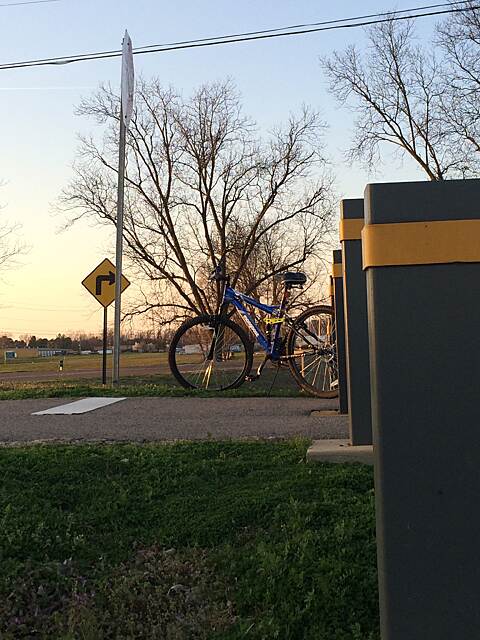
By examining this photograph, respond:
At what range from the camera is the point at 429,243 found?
2.18 m

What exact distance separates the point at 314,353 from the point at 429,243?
6686 millimetres

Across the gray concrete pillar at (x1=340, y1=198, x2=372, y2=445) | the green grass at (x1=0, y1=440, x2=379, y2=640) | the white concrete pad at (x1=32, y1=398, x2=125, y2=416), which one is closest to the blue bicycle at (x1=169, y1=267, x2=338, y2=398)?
the white concrete pad at (x1=32, y1=398, x2=125, y2=416)

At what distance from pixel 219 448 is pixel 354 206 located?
1834mm

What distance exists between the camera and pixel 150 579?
10.0 ft

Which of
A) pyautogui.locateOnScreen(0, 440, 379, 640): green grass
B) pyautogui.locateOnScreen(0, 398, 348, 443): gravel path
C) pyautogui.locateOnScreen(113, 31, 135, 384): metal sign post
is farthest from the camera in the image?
pyautogui.locateOnScreen(113, 31, 135, 384): metal sign post

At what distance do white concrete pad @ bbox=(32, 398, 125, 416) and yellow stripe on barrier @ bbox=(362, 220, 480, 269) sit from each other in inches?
228

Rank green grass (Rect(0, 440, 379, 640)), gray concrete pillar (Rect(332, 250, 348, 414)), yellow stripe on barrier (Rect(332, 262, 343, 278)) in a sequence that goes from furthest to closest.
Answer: yellow stripe on barrier (Rect(332, 262, 343, 278)) → gray concrete pillar (Rect(332, 250, 348, 414)) → green grass (Rect(0, 440, 379, 640))

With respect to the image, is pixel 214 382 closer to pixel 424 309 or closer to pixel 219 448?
pixel 219 448

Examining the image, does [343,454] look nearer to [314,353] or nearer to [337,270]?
[337,270]

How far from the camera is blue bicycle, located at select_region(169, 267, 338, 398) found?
880cm

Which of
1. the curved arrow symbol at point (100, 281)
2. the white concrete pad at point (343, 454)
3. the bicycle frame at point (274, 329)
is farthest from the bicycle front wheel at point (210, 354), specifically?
the curved arrow symbol at point (100, 281)

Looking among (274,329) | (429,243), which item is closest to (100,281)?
(274,329)

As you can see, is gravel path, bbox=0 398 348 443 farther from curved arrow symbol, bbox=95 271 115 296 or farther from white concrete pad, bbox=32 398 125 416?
curved arrow symbol, bbox=95 271 115 296

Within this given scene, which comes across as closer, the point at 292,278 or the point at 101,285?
the point at 292,278
